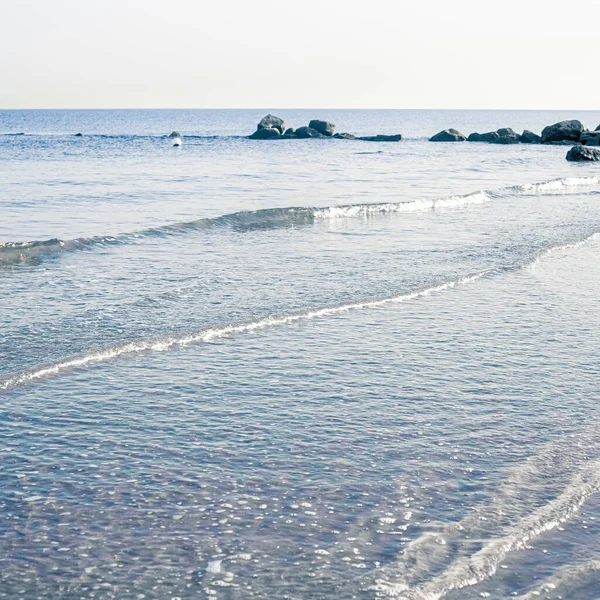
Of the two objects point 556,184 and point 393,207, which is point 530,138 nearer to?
point 556,184

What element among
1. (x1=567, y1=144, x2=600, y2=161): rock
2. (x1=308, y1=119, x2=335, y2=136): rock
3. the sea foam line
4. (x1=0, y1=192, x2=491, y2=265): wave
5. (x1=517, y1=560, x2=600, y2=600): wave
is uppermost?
(x1=308, y1=119, x2=335, y2=136): rock

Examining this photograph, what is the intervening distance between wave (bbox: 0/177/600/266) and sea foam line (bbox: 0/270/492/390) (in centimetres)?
643

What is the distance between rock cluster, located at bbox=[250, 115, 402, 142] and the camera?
9094 centimetres

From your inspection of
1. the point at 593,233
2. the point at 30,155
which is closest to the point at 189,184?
the point at 593,233

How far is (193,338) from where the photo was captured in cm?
1021

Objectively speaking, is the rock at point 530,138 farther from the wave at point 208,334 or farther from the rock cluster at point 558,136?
the wave at point 208,334

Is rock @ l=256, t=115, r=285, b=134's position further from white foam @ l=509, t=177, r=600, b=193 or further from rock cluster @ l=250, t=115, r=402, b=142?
white foam @ l=509, t=177, r=600, b=193

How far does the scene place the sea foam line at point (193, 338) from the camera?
8695 millimetres

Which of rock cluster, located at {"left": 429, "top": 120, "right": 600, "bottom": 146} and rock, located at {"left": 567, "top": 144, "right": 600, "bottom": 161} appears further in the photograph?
rock cluster, located at {"left": 429, "top": 120, "right": 600, "bottom": 146}

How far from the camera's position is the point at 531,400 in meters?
8.16

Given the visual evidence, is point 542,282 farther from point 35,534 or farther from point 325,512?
point 35,534

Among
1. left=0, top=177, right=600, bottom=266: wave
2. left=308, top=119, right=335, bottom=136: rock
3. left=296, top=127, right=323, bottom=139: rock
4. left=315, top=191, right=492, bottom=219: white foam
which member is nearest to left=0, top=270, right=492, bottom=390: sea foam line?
left=0, top=177, right=600, bottom=266: wave

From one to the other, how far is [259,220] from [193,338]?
12195mm

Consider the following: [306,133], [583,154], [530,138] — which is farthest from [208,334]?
[306,133]
